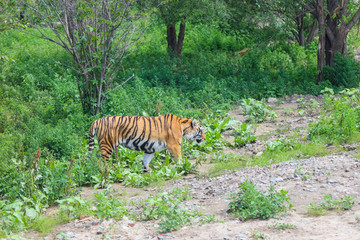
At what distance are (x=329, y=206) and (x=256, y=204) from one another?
38.1 inches

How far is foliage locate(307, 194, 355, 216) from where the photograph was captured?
247 inches

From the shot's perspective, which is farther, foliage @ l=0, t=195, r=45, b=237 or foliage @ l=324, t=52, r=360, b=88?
foliage @ l=324, t=52, r=360, b=88

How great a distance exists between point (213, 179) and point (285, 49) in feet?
40.5

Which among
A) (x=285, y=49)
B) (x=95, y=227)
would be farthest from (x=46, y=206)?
(x=285, y=49)

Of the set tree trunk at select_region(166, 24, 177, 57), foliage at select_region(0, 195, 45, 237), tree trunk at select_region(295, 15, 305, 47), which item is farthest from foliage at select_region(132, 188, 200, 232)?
tree trunk at select_region(295, 15, 305, 47)

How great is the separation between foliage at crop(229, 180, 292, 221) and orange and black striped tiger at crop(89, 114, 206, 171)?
3.15 metres

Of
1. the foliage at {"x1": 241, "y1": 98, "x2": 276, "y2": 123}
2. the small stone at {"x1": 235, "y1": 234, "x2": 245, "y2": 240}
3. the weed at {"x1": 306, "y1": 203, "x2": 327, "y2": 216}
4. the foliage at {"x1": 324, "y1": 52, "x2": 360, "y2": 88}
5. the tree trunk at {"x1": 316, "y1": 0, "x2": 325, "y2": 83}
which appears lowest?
the small stone at {"x1": 235, "y1": 234, "x2": 245, "y2": 240}

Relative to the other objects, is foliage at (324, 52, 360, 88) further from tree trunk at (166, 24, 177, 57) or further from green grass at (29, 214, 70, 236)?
green grass at (29, 214, 70, 236)

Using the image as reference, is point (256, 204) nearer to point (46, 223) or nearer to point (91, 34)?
point (46, 223)

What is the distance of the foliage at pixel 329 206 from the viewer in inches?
247

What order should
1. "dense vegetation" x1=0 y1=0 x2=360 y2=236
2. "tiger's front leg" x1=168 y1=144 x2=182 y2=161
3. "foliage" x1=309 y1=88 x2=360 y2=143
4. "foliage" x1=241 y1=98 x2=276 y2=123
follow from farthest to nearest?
"foliage" x1=241 y1=98 x2=276 y2=123 < "foliage" x1=309 y1=88 x2=360 y2=143 < "tiger's front leg" x1=168 y1=144 x2=182 y2=161 < "dense vegetation" x1=0 y1=0 x2=360 y2=236

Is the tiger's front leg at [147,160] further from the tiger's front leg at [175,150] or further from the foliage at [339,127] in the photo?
the foliage at [339,127]

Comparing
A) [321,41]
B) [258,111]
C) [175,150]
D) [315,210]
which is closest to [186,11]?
[258,111]

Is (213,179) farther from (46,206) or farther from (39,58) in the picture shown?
(39,58)
